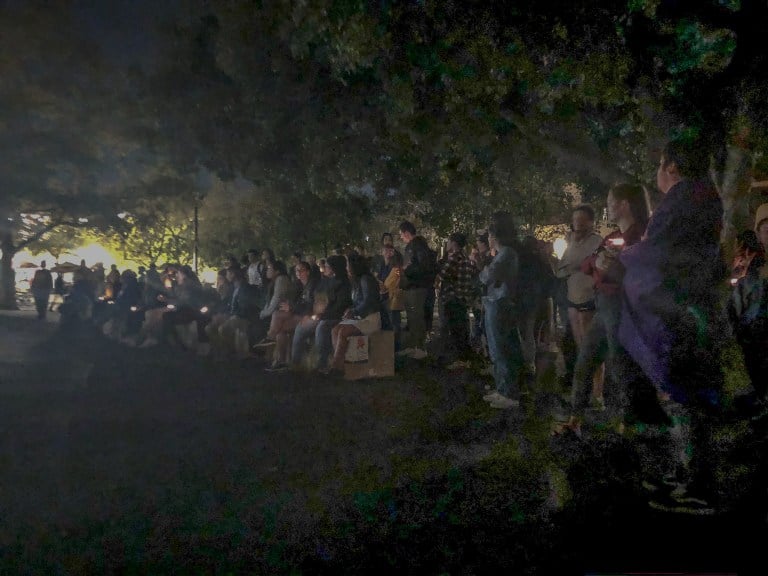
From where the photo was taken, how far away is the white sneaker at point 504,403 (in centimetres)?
687

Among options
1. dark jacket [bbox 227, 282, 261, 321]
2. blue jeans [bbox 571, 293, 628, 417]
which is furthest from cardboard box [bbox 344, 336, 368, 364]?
blue jeans [bbox 571, 293, 628, 417]

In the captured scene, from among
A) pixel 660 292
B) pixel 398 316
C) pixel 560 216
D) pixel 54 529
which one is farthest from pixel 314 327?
pixel 560 216

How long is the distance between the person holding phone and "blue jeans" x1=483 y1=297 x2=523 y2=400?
68.7 inches

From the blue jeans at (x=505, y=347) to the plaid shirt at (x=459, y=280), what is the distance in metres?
2.27

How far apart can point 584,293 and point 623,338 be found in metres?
2.19

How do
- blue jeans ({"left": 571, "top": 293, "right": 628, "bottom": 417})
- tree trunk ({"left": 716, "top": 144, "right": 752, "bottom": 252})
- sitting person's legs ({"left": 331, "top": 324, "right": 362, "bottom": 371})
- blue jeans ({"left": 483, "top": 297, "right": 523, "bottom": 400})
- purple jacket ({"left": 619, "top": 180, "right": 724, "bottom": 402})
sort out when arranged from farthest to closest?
sitting person's legs ({"left": 331, "top": 324, "right": 362, "bottom": 371}) → blue jeans ({"left": 483, "top": 297, "right": 523, "bottom": 400}) → tree trunk ({"left": 716, "top": 144, "right": 752, "bottom": 252}) → blue jeans ({"left": 571, "top": 293, "right": 628, "bottom": 417}) → purple jacket ({"left": 619, "top": 180, "right": 724, "bottom": 402})

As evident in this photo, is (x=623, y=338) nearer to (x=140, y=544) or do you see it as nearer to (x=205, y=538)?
(x=205, y=538)

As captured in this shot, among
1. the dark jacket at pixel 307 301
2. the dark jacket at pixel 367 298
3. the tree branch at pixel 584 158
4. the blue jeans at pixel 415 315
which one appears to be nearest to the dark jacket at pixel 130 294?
the dark jacket at pixel 307 301

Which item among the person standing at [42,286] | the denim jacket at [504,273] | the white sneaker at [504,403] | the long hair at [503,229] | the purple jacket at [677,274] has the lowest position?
the white sneaker at [504,403]

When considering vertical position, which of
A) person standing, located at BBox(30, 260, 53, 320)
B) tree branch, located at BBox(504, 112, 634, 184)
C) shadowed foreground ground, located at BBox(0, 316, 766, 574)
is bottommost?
shadowed foreground ground, located at BBox(0, 316, 766, 574)

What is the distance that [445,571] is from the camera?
3402 millimetres

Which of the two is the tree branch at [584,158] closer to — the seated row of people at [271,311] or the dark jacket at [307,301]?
the seated row of people at [271,311]

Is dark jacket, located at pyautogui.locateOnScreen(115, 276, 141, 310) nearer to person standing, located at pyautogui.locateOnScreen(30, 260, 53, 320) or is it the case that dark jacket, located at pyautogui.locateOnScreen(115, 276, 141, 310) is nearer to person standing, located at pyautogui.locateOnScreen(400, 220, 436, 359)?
person standing, located at pyautogui.locateOnScreen(30, 260, 53, 320)

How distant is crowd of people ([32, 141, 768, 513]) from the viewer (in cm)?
388
